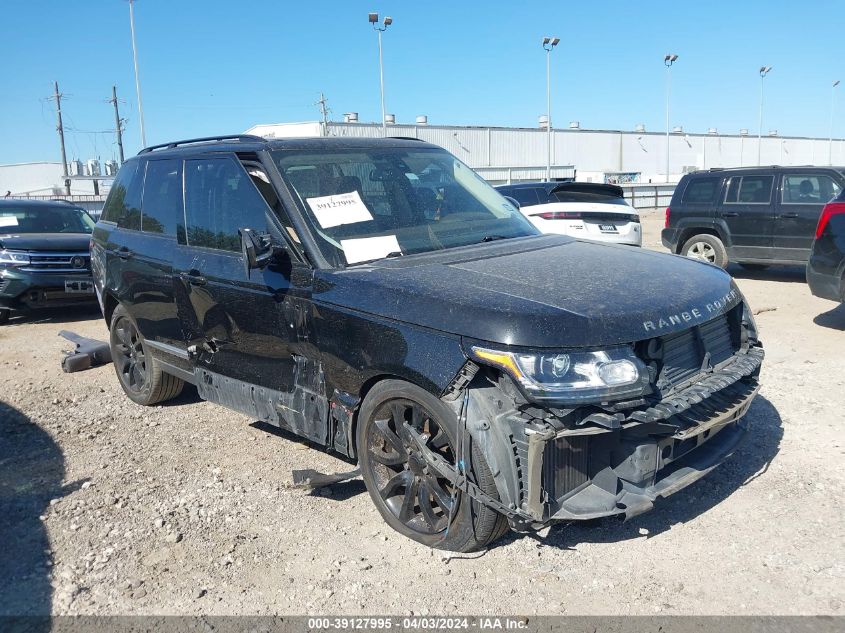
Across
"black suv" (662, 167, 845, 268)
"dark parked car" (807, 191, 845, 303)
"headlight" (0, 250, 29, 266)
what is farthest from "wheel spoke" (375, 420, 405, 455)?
"black suv" (662, 167, 845, 268)

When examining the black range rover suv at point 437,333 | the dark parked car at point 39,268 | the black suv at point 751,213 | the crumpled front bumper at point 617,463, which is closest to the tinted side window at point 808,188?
the black suv at point 751,213

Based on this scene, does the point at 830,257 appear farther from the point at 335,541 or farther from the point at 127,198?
the point at 127,198

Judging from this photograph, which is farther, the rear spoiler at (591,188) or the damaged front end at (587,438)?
the rear spoiler at (591,188)

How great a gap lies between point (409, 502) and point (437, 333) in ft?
3.09

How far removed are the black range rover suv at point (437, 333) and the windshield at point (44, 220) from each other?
6.33 metres

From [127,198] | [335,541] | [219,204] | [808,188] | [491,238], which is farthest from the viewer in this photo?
[808,188]

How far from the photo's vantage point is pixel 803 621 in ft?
9.16

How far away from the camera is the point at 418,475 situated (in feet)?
11.2

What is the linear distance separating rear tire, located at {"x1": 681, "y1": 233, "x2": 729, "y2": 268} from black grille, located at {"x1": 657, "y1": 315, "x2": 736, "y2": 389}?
27.4 feet

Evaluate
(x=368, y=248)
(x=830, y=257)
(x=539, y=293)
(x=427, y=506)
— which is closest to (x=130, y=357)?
(x=368, y=248)

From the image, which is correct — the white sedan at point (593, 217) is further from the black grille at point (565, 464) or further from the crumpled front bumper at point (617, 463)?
the black grille at point (565, 464)

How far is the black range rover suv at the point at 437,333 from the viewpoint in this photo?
9.46 feet

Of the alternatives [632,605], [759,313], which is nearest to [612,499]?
[632,605]

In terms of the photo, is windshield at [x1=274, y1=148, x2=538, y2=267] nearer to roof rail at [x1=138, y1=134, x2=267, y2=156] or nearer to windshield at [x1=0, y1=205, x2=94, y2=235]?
roof rail at [x1=138, y1=134, x2=267, y2=156]
